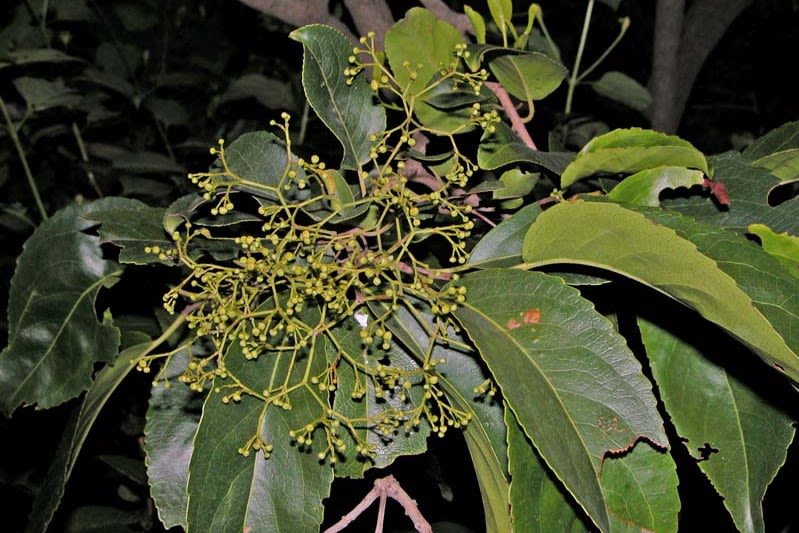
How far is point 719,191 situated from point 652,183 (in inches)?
3.1

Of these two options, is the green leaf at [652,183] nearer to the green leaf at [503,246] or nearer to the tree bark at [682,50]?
the green leaf at [503,246]

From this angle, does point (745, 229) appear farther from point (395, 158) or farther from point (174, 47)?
point (174, 47)

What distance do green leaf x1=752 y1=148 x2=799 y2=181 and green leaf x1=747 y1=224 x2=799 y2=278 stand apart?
15cm

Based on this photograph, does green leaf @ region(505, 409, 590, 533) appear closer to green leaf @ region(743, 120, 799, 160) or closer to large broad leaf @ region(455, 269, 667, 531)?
large broad leaf @ region(455, 269, 667, 531)

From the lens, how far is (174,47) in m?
3.03

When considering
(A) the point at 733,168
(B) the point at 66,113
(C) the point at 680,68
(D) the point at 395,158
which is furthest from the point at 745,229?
(B) the point at 66,113

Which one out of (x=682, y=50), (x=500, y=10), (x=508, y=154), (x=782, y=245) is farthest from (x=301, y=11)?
(x=682, y=50)

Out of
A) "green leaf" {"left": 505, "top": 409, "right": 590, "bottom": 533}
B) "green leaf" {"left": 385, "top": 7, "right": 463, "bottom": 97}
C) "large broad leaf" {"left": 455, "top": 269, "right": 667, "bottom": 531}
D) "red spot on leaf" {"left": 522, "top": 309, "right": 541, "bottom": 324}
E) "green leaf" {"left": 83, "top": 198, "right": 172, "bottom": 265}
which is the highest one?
"green leaf" {"left": 385, "top": 7, "right": 463, "bottom": 97}

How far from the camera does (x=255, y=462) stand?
80 centimetres

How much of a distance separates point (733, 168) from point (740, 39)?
11.2ft

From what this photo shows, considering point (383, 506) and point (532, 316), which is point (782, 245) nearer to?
point (532, 316)

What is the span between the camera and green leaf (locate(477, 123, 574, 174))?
81 centimetres

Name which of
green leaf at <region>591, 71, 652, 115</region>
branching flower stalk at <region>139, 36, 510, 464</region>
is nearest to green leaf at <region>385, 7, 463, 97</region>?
branching flower stalk at <region>139, 36, 510, 464</region>

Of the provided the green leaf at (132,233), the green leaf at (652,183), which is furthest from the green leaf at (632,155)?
the green leaf at (132,233)
